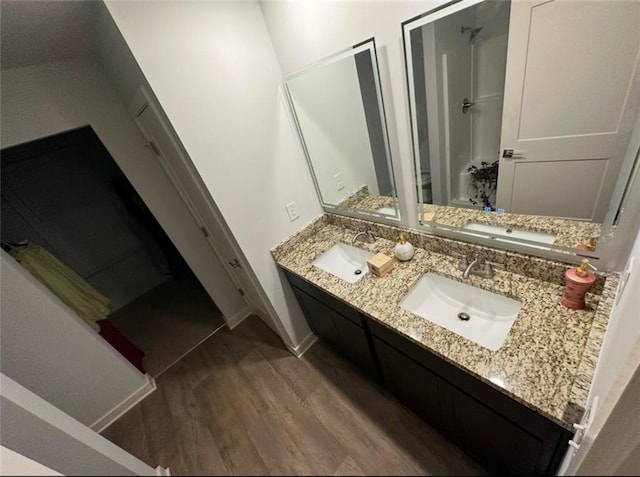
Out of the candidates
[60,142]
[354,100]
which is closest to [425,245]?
[354,100]

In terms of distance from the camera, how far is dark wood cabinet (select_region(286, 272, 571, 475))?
707mm

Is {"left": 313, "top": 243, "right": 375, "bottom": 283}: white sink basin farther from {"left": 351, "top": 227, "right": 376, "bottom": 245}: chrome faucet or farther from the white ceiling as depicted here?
the white ceiling

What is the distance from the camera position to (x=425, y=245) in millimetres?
1245

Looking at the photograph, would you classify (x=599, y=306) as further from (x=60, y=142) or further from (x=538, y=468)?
(x=60, y=142)

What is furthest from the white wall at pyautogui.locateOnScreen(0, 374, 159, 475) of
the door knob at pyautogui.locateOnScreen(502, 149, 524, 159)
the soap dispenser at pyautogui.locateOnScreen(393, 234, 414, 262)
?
the door knob at pyautogui.locateOnScreen(502, 149, 524, 159)

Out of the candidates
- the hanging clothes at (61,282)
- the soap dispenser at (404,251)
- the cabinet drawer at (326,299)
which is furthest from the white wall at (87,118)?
the soap dispenser at (404,251)

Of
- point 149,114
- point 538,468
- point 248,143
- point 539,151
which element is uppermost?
point 149,114

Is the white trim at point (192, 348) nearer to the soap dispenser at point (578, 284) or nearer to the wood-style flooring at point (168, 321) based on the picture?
the wood-style flooring at point (168, 321)

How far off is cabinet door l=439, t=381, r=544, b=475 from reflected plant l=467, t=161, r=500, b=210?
743mm

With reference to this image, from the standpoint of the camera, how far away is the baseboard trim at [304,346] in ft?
5.98

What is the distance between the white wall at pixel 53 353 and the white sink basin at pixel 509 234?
2.00 meters

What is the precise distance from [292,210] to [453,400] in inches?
50.1

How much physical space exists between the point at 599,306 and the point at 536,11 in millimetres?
888

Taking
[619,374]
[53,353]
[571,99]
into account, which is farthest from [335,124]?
[53,353]
